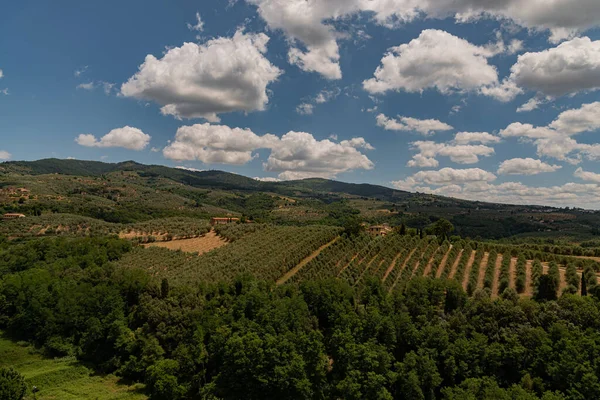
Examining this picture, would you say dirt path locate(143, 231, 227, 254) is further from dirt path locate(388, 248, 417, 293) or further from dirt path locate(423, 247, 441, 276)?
dirt path locate(423, 247, 441, 276)

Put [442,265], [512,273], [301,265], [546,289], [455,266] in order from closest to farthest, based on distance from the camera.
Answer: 1. [546,289]
2. [512,273]
3. [455,266]
4. [442,265]
5. [301,265]

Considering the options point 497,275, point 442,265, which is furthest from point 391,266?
point 497,275

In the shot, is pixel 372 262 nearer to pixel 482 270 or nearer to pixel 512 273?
pixel 482 270

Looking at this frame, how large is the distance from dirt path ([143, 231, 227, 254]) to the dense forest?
89.8ft

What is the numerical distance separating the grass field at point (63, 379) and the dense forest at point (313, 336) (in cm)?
192

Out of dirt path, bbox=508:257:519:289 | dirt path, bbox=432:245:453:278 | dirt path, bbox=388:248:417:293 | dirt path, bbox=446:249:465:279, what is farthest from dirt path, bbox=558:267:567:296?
dirt path, bbox=388:248:417:293

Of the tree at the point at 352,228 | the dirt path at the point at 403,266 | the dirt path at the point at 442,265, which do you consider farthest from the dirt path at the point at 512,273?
the tree at the point at 352,228

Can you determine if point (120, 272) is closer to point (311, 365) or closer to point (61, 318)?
point (61, 318)

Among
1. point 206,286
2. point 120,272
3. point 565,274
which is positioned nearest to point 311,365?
point 206,286

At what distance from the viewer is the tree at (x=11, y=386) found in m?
34.9

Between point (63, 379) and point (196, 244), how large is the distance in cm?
4906

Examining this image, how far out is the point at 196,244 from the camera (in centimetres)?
9194

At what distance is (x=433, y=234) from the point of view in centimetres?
9300

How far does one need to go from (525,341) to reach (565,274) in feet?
77.4
